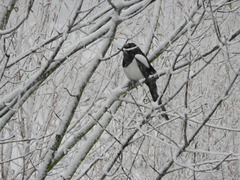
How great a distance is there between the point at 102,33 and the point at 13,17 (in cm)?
257

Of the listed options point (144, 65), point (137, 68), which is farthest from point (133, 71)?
point (144, 65)

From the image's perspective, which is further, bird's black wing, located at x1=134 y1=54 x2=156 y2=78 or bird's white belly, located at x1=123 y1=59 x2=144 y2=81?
bird's white belly, located at x1=123 y1=59 x2=144 y2=81

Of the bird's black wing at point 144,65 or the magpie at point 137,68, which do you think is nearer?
the bird's black wing at point 144,65

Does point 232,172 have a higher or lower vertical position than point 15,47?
lower

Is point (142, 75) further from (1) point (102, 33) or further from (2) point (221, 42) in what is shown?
(2) point (221, 42)

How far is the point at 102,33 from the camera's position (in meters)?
2.02

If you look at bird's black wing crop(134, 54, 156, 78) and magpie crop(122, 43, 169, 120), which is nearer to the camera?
bird's black wing crop(134, 54, 156, 78)

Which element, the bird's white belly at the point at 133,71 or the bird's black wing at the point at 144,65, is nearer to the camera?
the bird's black wing at the point at 144,65

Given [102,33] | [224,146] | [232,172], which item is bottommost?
[232,172]

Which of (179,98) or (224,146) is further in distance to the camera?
(179,98)

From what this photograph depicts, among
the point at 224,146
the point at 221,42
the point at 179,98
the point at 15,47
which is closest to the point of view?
the point at 221,42

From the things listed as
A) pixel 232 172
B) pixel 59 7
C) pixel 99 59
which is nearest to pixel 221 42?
pixel 99 59

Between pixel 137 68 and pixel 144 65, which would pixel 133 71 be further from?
pixel 144 65

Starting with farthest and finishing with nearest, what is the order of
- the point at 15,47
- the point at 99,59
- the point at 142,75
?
the point at 15,47
the point at 142,75
the point at 99,59
